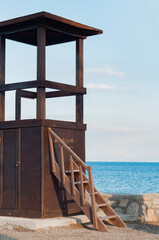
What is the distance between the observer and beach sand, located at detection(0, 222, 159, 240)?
1015 cm

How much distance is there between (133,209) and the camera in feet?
44.7

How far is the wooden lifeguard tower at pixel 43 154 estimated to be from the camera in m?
11.4

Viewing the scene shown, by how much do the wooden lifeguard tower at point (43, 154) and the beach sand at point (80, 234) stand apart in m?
0.33

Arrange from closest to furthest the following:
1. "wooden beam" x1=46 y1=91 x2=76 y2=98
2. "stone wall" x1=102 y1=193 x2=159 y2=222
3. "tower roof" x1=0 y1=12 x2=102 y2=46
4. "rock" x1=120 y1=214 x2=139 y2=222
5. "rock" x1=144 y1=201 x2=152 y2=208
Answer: "tower roof" x1=0 y1=12 x2=102 y2=46
"wooden beam" x1=46 y1=91 x2=76 y2=98
"rock" x1=120 y1=214 x2=139 y2=222
"stone wall" x1=102 y1=193 x2=159 y2=222
"rock" x1=144 y1=201 x2=152 y2=208

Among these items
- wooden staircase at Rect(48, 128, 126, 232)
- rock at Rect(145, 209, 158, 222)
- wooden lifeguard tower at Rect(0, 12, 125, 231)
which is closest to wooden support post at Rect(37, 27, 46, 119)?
wooden lifeguard tower at Rect(0, 12, 125, 231)

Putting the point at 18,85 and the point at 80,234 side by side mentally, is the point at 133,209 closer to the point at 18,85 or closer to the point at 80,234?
the point at 80,234

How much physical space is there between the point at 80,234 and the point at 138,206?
358 centimetres

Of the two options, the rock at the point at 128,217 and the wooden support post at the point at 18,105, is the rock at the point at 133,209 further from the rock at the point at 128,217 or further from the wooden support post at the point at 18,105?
the wooden support post at the point at 18,105

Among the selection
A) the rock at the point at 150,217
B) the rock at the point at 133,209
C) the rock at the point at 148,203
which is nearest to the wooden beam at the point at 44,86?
the rock at the point at 133,209

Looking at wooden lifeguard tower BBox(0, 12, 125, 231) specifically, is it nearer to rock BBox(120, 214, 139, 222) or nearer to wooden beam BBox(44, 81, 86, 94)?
wooden beam BBox(44, 81, 86, 94)

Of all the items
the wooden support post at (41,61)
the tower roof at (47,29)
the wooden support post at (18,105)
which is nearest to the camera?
the wooden support post at (41,61)

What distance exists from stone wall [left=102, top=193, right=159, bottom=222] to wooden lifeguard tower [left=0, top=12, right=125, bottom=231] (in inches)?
71.7

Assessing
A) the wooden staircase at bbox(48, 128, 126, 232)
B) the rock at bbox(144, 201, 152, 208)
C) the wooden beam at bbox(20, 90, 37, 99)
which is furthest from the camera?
the rock at bbox(144, 201, 152, 208)

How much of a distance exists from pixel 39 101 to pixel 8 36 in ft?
7.62
